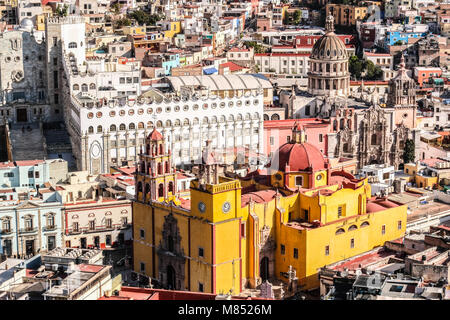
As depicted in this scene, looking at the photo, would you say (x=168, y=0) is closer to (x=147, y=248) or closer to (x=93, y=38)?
(x=93, y=38)

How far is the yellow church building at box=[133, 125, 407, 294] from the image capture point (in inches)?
1984

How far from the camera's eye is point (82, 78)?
263 ft

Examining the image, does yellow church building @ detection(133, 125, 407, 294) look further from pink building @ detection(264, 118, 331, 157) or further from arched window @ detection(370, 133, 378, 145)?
arched window @ detection(370, 133, 378, 145)

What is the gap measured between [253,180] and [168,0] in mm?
81702

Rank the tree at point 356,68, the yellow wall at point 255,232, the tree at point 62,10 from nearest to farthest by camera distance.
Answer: the yellow wall at point 255,232, the tree at point 62,10, the tree at point 356,68

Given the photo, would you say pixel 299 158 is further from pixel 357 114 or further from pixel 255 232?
pixel 357 114

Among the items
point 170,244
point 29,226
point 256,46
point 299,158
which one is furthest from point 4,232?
point 256,46

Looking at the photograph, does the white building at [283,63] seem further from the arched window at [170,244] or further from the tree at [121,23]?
the arched window at [170,244]

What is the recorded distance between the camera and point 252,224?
5247 centimetres

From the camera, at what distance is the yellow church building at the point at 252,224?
50406mm

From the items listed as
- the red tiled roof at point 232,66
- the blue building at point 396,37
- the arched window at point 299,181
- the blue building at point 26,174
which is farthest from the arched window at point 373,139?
the blue building at point 396,37

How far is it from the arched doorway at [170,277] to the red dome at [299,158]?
9.33 meters

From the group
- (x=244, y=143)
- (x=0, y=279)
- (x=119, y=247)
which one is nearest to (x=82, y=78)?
(x=244, y=143)
